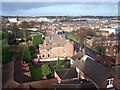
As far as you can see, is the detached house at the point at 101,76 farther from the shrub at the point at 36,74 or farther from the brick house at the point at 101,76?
the shrub at the point at 36,74

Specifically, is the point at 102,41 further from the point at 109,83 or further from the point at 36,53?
the point at 109,83

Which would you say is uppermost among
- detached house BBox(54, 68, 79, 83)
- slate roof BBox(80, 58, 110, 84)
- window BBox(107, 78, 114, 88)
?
slate roof BBox(80, 58, 110, 84)

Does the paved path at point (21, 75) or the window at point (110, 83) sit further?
the paved path at point (21, 75)

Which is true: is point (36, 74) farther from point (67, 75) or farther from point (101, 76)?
point (101, 76)

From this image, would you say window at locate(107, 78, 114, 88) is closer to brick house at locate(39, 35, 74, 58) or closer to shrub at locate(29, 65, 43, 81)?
shrub at locate(29, 65, 43, 81)

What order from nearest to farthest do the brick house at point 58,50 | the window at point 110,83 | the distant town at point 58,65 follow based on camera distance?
the distant town at point 58,65 < the window at point 110,83 < the brick house at point 58,50

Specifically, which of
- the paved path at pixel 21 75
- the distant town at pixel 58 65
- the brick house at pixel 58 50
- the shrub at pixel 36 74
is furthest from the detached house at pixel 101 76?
the brick house at pixel 58 50

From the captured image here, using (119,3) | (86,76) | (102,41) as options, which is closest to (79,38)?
(102,41)

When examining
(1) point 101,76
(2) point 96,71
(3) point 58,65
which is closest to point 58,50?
(3) point 58,65

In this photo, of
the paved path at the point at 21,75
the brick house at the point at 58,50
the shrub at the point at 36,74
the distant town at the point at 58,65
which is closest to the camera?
the distant town at the point at 58,65

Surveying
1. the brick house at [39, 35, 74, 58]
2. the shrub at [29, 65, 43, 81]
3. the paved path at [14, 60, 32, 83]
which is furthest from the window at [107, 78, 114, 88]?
the brick house at [39, 35, 74, 58]
